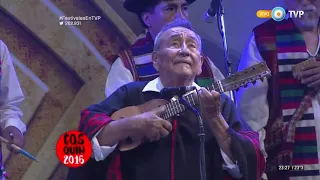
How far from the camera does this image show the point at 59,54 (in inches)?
99.5

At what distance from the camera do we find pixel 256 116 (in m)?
2.37

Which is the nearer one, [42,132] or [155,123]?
[155,123]

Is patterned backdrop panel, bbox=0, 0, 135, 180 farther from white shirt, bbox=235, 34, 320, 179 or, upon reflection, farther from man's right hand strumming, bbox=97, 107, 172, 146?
white shirt, bbox=235, 34, 320, 179

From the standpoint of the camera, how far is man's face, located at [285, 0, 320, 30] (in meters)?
2.43

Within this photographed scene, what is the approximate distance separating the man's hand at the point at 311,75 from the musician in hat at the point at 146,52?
37cm

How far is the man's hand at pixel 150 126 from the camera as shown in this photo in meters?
1.94

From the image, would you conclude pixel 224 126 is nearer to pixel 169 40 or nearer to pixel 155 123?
pixel 155 123

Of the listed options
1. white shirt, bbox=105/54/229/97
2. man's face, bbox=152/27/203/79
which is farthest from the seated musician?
white shirt, bbox=105/54/229/97

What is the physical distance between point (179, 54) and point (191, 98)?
20 cm

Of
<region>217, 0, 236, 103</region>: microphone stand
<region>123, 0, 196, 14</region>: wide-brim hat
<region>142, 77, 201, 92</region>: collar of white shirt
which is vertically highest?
<region>123, 0, 196, 14</region>: wide-brim hat

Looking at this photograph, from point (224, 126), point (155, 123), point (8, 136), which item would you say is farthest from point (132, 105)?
point (8, 136)

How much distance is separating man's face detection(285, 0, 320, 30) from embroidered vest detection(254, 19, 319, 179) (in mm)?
46

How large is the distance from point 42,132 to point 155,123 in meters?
0.77

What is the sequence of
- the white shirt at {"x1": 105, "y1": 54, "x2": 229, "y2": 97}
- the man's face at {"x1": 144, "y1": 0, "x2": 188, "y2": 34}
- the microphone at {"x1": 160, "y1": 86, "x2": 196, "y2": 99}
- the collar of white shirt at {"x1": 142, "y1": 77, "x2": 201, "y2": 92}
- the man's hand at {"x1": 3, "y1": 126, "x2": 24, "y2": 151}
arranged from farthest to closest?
the man's face at {"x1": 144, "y1": 0, "x2": 188, "y2": 34}, the white shirt at {"x1": 105, "y1": 54, "x2": 229, "y2": 97}, the man's hand at {"x1": 3, "y1": 126, "x2": 24, "y2": 151}, the collar of white shirt at {"x1": 142, "y1": 77, "x2": 201, "y2": 92}, the microphone at {"x1": 160, "y1": 86, "x2": 196, "y2": 99}
